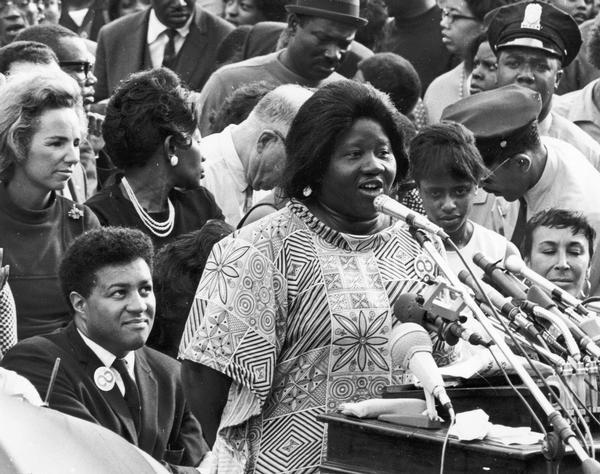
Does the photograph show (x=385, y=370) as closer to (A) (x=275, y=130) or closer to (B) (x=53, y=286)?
(B) (x=53, y=286)

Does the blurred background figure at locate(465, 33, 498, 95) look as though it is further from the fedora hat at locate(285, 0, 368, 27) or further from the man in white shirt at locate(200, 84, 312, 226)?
the man in white shirt at locate(200, 84, 312, 226)

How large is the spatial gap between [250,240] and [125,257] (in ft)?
3.72

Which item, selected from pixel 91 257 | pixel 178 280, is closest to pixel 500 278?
pixel 91 257

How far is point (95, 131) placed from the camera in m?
9.81

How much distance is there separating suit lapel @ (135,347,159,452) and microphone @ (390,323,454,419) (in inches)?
63.9

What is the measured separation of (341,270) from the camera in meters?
5.57

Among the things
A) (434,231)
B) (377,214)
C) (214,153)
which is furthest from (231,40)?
(434,231)

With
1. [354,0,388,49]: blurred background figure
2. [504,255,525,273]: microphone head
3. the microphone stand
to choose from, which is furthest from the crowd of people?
the microphone stand

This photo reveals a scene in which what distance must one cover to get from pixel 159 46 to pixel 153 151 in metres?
3.62

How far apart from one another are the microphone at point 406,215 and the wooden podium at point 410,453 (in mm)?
582

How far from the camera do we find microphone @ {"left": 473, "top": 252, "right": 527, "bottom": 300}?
17.2 ft

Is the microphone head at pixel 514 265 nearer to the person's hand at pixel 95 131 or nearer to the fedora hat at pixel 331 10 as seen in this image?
the person's hand at pixel 95 131

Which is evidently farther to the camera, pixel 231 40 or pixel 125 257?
pixel 231 40

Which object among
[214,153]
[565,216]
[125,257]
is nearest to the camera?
[125,257]
